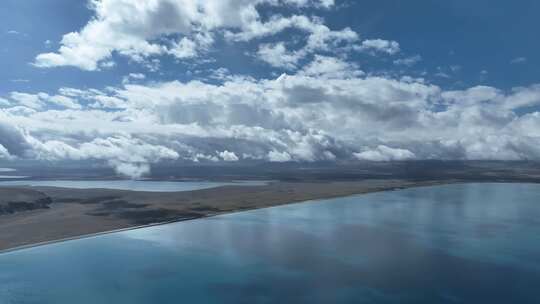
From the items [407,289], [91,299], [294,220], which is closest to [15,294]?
[91,299]

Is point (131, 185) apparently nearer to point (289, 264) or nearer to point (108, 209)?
point (108, 209)

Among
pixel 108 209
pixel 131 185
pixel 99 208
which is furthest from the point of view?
pixel 131 185

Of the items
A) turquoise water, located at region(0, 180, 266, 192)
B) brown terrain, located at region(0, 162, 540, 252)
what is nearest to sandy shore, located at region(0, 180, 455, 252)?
brown terrain, located at region(0, 162, 540, 252)

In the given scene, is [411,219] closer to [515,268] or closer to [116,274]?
[515,268]

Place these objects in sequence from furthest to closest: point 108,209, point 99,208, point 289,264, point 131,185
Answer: point 131,185
point 99,208
point 108,209
point 289,264

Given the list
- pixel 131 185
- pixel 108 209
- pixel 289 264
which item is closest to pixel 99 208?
pixel 108 209

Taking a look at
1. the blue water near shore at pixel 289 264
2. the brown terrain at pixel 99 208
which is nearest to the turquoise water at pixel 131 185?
the brown terrain at pixel 99 208

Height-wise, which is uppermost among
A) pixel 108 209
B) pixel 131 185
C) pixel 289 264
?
pixel 131 185

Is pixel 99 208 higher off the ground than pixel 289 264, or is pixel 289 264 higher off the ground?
pixel 99 208
